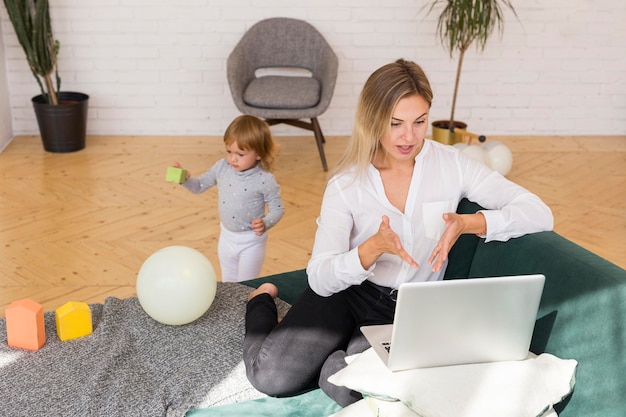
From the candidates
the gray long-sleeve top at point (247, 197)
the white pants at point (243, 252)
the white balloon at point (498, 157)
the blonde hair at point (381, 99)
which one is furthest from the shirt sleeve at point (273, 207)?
the white balloon at point (498, 157)

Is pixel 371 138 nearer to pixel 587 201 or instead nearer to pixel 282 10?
pixel 587 201

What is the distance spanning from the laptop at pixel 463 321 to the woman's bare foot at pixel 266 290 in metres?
0.74

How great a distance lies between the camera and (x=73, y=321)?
7.98 feet

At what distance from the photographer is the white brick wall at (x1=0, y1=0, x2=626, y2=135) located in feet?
18.0

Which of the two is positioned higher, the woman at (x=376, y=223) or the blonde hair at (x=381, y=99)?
the blonde hair at (x=381, y=99)

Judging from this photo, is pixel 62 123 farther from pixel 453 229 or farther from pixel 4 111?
pixel 453 229

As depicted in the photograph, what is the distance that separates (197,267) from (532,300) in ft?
3.45

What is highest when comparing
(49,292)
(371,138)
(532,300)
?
(371,138)

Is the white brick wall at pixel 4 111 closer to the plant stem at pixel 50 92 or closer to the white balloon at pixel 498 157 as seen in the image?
the plant stem at pixel 50 92

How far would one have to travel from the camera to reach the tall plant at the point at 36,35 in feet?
16.6

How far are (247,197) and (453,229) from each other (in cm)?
110

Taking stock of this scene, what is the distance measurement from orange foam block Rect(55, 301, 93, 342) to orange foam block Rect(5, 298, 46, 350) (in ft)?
0.18

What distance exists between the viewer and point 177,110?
18.7 ft

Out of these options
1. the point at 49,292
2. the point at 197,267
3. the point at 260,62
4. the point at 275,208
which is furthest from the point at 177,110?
the point at 197,267
